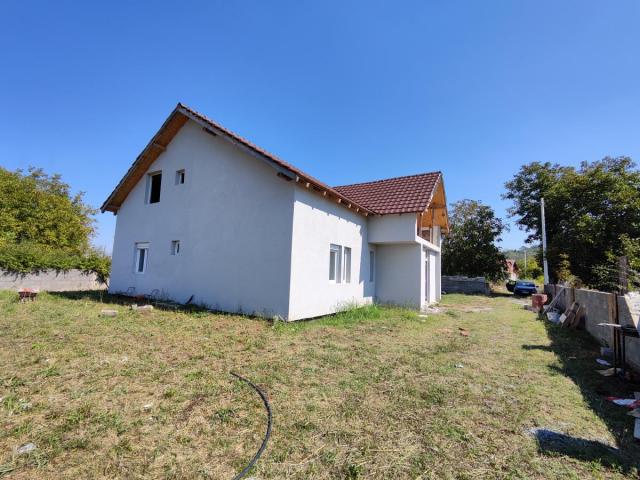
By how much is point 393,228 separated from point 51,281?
20.1 m

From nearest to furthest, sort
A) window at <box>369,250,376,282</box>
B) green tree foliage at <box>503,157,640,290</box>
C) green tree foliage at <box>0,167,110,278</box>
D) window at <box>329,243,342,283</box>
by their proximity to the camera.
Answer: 1. window at <box>329,243,342,283</box>
2. window at <box>369,250,376,282</box>
3. green tree foliage at <box>0,167,110,278</box>
4. green tree foliage at <box>503,157,640,290</box>

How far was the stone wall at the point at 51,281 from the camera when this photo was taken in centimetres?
1603

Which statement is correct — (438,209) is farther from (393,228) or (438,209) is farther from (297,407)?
(297,407)

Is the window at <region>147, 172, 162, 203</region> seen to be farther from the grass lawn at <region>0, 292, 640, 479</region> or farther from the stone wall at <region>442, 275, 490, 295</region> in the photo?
the stone wall at <region>442, 275, 490, 295</region>

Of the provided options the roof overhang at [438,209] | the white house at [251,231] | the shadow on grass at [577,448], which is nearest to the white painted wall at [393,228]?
the white house at [251,231]

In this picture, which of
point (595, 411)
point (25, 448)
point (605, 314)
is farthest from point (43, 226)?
point (605, 314)

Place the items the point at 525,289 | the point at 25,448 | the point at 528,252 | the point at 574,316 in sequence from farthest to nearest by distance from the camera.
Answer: the point at 528,252 → the point at 525,289 → the point at 574,316 → the point at 25,448

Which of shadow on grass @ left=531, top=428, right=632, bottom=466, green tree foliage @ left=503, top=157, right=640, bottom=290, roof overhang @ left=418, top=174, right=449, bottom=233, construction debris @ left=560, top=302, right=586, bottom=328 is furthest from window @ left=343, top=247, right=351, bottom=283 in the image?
green tree foliage @ left=503, top=157, right=640, bottom=290

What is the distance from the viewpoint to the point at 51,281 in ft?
57.4

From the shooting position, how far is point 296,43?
11039mm

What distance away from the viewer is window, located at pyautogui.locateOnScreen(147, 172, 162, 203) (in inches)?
517

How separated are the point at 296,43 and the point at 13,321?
1237 cm

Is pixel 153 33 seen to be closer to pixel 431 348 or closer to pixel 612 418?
pixel 431 348

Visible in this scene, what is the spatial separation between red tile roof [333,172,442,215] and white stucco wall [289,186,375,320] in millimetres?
1630
